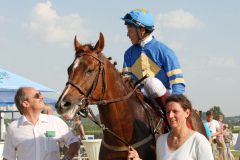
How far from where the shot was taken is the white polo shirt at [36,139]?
4879mm

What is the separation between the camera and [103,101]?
4801 mm

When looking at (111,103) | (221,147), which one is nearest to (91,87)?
(111,103)

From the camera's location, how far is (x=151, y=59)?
5777mm

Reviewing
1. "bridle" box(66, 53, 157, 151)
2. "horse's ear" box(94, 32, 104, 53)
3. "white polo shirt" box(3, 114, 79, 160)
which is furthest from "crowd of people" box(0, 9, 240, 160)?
"horse's ear" box(94, 32, 104, 53)

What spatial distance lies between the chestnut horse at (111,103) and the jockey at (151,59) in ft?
1.02

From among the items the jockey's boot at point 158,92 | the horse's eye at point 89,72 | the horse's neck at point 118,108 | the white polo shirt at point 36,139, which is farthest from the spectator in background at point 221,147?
Answer: the horse's eye at point 89,72

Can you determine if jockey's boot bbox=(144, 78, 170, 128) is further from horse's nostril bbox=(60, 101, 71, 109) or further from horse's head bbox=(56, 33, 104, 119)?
horse's nostril bbox=(60, 101, 71, 109)

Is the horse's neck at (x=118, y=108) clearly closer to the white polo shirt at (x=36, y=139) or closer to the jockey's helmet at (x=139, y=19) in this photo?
the white polo shirt at (x=36, y=139)

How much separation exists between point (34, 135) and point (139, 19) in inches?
69.1

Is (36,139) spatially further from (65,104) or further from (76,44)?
(76,44)

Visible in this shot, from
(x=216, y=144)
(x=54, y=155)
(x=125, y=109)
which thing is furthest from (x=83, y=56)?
(x=216, y=144)

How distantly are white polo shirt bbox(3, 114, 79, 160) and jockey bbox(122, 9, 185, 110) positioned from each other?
43.7 inches

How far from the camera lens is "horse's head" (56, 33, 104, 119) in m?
4.43

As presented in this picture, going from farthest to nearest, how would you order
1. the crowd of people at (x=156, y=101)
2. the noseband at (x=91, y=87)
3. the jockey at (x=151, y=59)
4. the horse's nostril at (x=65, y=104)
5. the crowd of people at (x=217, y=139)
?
the crowd of people at (x=217, y=139)
the jockey at (x=151, y=59)
the noseband at (x=91, y=87)
the horse's nostril at (x=65, y=104)
the crowd of people at (x=156, y=101)
